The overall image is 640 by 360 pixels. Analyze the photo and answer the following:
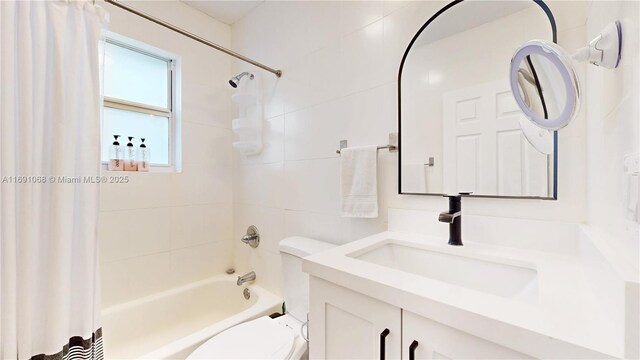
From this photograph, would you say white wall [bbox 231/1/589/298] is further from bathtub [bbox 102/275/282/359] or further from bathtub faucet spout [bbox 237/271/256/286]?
bathtub [bbox 102/275/282/359]

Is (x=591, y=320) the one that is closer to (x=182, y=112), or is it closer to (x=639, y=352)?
(x=639, y=352)

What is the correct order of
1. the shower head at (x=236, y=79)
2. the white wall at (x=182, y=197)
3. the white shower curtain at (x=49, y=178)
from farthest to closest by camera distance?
the shower head at (x=236, y=79), the white wall at (x=182, y=197), the white shower curtain at (x=49, y=178)

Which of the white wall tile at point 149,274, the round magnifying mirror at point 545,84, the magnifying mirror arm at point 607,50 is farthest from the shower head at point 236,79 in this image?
the magnifying mirror arm at point 607,50

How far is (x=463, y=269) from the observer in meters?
0.78

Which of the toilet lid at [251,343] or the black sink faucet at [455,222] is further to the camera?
the toilet lid at [251,343]

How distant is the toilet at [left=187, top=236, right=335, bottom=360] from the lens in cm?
98

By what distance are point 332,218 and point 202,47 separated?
1555 millimetres

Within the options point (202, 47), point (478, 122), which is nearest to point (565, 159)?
point (478, 122)

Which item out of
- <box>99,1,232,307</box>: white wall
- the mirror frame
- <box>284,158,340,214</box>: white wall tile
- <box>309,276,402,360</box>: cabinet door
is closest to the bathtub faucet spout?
<box>99,1,232,307</box>: white wall

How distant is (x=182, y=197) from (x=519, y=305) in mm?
1816

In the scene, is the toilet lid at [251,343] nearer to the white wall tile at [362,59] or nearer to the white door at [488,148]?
the white door at [488,148]

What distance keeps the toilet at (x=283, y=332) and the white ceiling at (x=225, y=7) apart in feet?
5.32

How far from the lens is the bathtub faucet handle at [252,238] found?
1720 millimetres

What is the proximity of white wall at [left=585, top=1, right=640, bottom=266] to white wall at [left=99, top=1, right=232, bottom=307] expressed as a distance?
193cm
